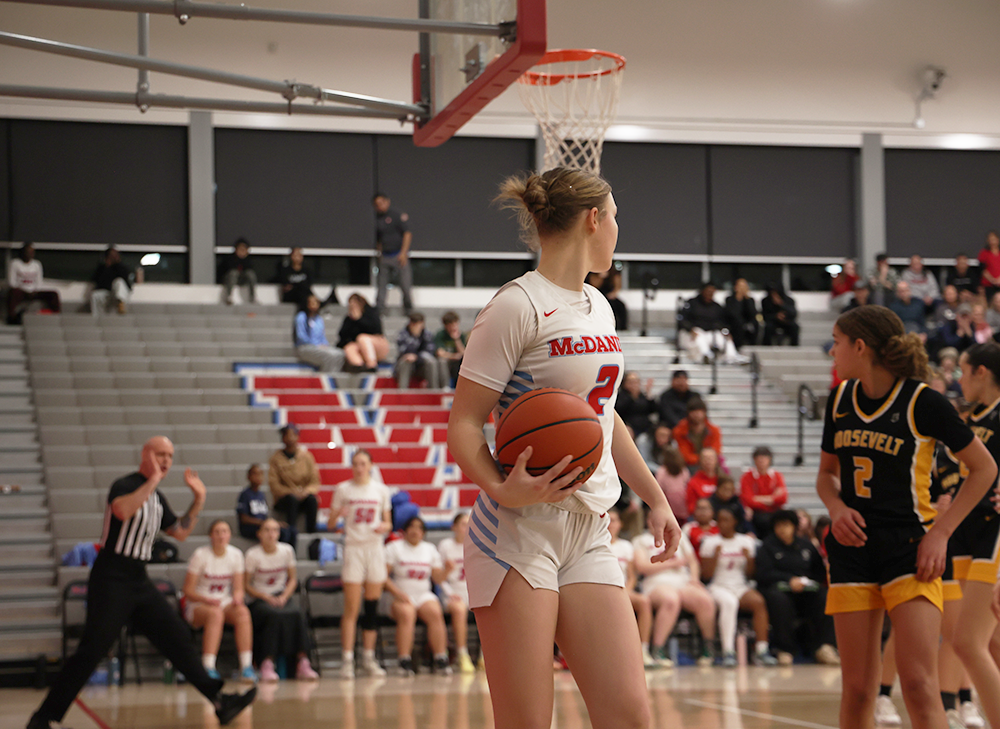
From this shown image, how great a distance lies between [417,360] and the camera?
1395 cm

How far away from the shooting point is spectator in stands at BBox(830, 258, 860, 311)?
18328mm

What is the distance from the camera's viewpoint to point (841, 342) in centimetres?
397

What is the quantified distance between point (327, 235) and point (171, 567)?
9.36 metres

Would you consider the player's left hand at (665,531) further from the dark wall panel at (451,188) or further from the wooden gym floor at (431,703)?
the dark wall panel at (451,188)

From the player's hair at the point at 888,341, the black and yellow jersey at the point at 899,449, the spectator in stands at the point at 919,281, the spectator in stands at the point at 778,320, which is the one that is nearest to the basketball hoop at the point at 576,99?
the player's hair at the point at 888,341

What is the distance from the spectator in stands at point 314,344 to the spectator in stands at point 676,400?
175 inches

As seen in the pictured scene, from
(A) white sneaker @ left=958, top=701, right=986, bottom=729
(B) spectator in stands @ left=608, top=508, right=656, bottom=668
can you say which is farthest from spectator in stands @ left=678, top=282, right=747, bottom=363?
(A) white sneaker @ left=958, top=701, right=986, bottom=729

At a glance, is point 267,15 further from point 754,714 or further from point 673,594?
point 673,594

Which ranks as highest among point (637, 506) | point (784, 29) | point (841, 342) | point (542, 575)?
point (784, 29)

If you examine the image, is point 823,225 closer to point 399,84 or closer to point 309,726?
Answer: point 399,84

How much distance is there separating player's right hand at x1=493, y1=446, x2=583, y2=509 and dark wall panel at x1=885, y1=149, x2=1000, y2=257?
18656mm

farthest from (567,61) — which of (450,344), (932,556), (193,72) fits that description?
(450,344)

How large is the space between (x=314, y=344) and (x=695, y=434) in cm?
556

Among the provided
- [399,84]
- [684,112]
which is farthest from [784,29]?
[399,84]
